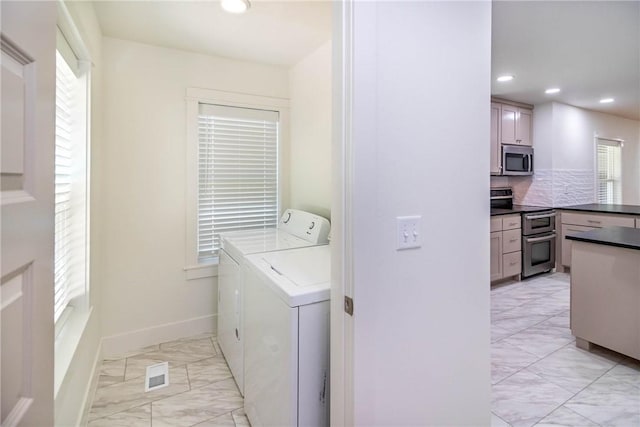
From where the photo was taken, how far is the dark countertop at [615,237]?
2252 millimetres

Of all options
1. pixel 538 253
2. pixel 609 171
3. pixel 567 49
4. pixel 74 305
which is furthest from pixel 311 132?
pixel 609 171

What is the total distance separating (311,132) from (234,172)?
0.78 m

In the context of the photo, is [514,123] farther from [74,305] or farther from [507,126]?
[74,305]

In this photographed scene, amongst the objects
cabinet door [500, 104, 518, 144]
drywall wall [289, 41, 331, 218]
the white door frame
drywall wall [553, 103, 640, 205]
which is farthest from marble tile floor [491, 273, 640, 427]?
drywall wall [553, 103, 640, 205]

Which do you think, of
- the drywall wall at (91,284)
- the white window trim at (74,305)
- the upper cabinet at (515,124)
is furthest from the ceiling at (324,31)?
the upper cabinet at (515,124)

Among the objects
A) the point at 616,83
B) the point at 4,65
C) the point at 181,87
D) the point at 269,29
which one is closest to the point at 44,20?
the point at 4,65

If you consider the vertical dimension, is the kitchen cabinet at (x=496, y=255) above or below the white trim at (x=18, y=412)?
below

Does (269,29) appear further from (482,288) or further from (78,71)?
(482,288)

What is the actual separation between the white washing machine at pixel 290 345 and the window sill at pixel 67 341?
2.61 feet

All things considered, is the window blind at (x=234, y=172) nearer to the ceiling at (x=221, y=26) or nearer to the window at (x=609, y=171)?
the ceiling at (x=221, y=26)

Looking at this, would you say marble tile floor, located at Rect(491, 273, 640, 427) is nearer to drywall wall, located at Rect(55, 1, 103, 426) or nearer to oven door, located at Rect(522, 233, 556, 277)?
oven door, located at Rect(522, 233, 556, 277)

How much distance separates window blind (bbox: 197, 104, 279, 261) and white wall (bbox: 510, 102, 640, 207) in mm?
3854

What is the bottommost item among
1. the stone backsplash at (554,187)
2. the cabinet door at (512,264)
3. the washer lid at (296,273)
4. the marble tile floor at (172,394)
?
the marble tile floor at (172,394)

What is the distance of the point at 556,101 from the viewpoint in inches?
180
